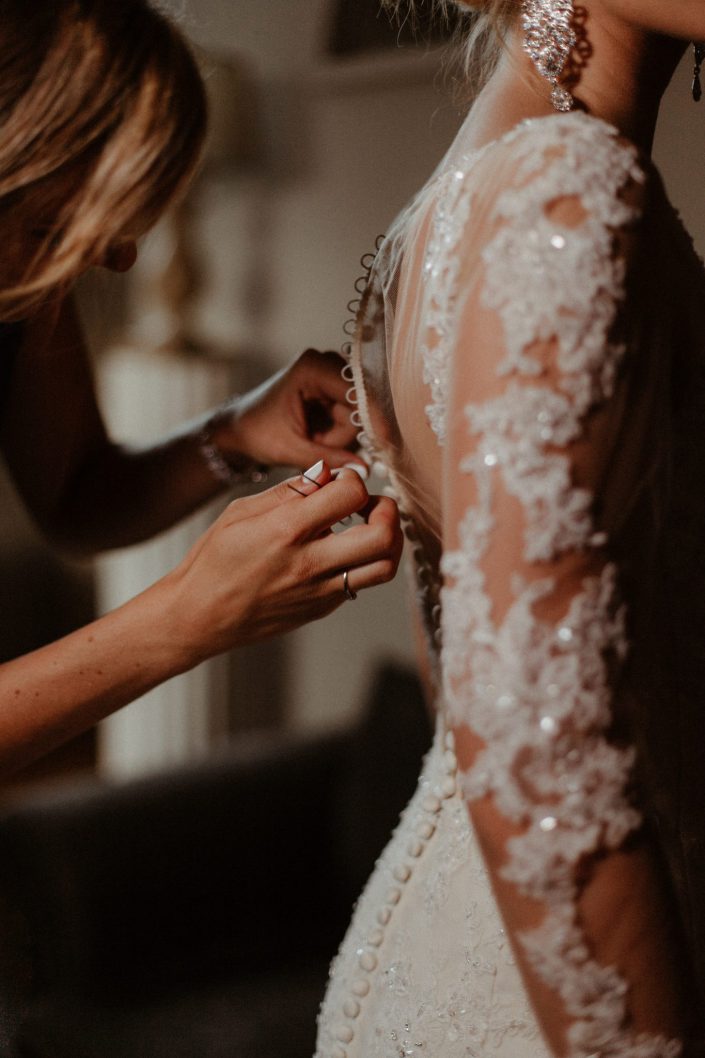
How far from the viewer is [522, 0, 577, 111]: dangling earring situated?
0.55 metres

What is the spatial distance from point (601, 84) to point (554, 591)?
294 millimetres

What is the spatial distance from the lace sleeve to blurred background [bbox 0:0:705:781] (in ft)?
4.65

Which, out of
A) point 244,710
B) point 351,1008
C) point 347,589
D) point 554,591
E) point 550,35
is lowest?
point 244,710

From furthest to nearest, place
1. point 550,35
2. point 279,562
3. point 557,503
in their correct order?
point 279,562, point 550,35, point 557,503

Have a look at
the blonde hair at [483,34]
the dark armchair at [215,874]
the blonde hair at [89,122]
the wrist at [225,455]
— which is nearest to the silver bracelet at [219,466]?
the wrist at [225,455]

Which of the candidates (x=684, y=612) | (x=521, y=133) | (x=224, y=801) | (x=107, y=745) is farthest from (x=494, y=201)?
(x=107, y=745)

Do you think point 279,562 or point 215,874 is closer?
point 279,562

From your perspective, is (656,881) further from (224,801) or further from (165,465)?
(224,801)

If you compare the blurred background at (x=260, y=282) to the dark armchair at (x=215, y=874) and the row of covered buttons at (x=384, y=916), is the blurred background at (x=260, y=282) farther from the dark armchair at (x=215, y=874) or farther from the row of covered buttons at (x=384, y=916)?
the row of covered buttons at (x=384, y=916)

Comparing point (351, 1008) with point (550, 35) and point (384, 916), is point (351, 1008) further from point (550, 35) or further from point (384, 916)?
point (550, 35)

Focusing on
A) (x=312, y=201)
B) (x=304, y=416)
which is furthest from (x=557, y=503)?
(x=312, y=201)

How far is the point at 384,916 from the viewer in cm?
73

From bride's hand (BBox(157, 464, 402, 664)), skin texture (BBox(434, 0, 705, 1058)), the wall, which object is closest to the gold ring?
bride's hand (BBox(157, 464, 402, 664))

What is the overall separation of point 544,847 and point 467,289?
0.26 metres
